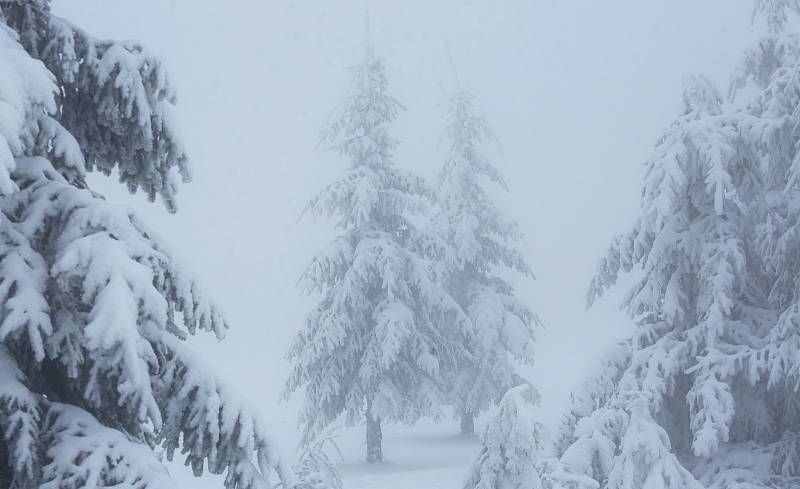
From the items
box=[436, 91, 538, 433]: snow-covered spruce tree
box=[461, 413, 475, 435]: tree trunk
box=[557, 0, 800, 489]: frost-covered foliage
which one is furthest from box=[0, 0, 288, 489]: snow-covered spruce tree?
box=[461, 413, 475, 435]: tree trunk

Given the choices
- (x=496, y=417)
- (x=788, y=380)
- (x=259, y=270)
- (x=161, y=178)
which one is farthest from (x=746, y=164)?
(x=259, y=270)

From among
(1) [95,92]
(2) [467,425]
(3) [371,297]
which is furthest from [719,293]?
(2) [467,425]

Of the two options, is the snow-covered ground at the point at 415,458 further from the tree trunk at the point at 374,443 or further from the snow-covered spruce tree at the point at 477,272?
the snow-covered spruce tree at the point at 477,272

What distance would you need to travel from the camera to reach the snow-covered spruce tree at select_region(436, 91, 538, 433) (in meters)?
24.9

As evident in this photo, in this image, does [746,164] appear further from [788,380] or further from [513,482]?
[513,482]

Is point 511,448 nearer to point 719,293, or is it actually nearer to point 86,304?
point 719,293

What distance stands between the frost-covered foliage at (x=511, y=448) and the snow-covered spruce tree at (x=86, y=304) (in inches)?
146

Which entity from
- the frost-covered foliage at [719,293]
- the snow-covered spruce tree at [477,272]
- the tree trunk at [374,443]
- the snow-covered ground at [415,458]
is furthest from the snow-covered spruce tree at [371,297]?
the frost-covered foliage at [719,293]

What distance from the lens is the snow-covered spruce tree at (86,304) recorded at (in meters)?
3.85

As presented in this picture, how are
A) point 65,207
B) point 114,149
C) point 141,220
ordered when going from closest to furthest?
point 65,207 → point 141,220 → point 114,149

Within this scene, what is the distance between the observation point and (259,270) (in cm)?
12075

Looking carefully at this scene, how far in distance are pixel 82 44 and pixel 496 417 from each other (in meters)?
5.21

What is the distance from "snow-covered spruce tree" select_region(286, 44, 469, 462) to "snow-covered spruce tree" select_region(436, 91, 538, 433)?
5.08ft

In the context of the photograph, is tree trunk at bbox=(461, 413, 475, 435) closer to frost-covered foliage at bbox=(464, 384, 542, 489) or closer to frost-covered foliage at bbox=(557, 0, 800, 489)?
frost-covered foliage at bbox=(557, 0, 800, 489)
